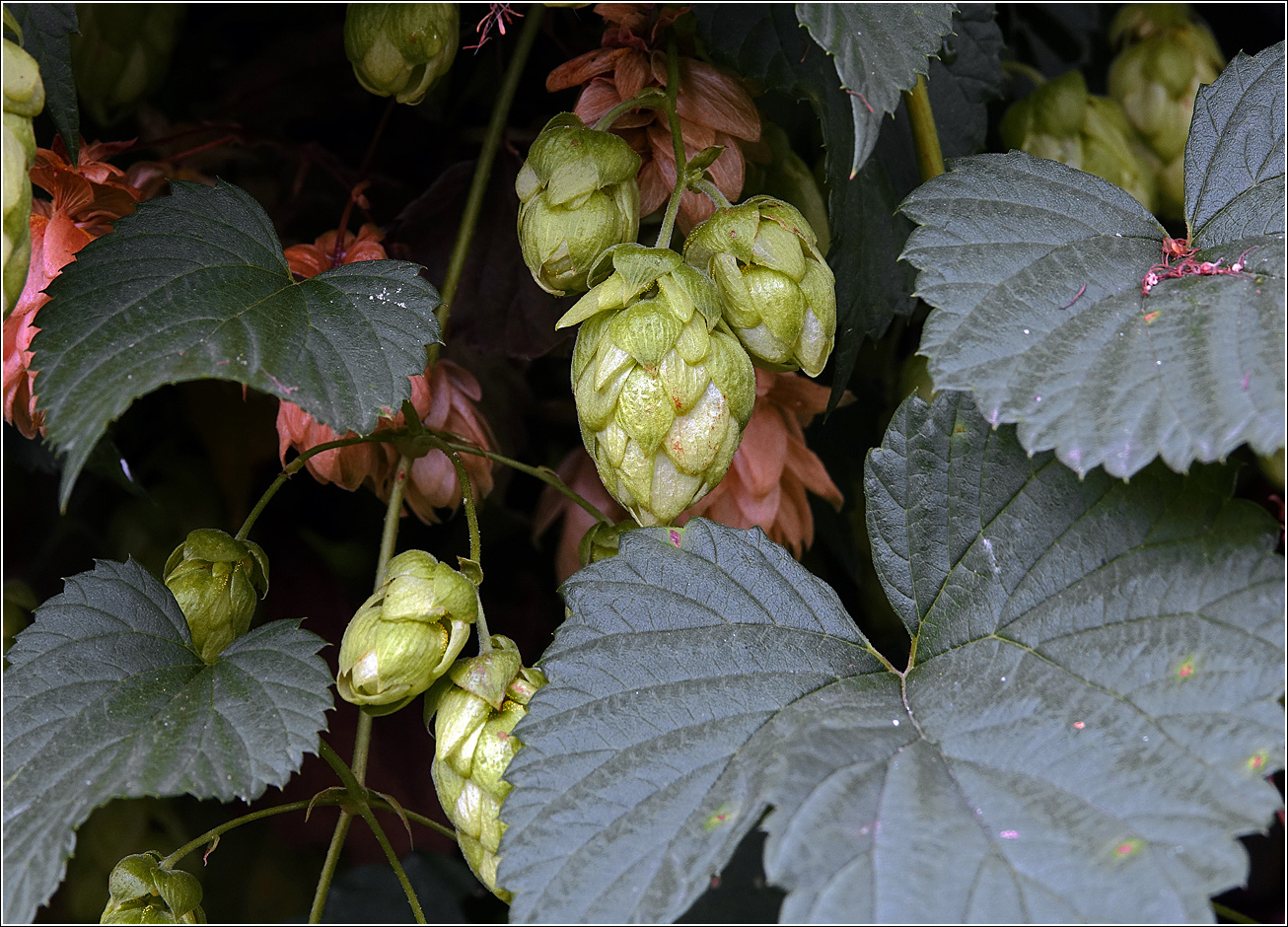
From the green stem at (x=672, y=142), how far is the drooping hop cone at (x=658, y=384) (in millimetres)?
25

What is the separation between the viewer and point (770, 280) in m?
0.54

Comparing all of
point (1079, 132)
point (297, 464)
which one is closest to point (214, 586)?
point (297, 464)

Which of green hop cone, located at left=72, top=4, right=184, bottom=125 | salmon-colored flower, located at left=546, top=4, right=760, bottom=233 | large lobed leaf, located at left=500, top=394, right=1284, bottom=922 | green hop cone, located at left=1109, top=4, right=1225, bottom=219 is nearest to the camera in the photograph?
large lobed leaf, located at left=500, top=394, right=1284, bottom=922

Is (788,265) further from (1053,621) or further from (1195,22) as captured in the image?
(1195,22)

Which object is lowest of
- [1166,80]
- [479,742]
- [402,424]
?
[479,742]

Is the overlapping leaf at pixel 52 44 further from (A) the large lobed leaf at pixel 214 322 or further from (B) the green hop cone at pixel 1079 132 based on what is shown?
(B) the green hop cone at pixel 1079 132

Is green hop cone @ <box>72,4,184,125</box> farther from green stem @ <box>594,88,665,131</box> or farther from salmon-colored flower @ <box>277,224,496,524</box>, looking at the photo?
green stem @ <box>594,88,665,131</box>

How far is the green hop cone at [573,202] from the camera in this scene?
557 millimetres

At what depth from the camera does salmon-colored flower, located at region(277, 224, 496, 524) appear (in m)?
0.67

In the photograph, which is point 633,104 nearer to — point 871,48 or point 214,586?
point 871,48

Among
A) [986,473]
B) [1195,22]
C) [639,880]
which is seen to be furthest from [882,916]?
[1195,22]

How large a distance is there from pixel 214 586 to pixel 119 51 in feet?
1.53

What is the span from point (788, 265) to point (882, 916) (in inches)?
12.0

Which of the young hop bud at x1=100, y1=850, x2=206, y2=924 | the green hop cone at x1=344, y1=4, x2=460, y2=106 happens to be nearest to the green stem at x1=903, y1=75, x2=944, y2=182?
the green hop cone at x1=344, y1=4, x2=460, y2=106
